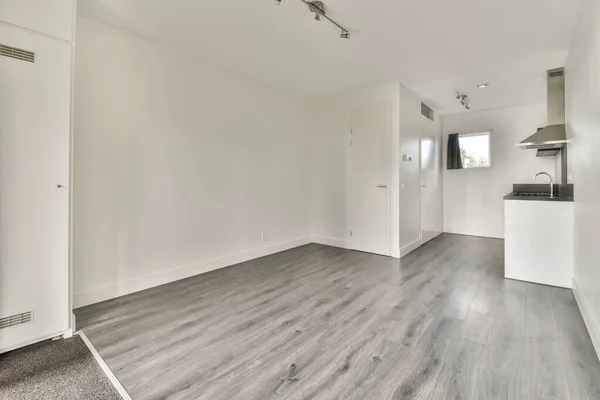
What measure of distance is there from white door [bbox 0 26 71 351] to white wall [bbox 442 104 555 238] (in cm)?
643

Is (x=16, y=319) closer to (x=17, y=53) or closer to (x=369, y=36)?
(x=17, y=53)

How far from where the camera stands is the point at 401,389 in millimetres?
1507

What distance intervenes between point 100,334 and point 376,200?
363 centimetres

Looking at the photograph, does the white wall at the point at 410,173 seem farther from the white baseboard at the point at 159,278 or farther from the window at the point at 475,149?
the white baseboard at the point at 159,278

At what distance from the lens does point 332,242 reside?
16.1 feet

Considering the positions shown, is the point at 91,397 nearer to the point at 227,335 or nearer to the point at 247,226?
the point at 227,335

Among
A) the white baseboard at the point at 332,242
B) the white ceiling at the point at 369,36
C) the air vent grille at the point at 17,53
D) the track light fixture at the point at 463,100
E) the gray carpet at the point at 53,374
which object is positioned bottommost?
the gray carpet at the point at 53,374

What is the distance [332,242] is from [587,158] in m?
3.38

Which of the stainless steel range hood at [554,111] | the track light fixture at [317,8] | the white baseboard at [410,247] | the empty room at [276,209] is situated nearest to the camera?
the empty room at [276,209]

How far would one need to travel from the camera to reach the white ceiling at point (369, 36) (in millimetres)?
2340

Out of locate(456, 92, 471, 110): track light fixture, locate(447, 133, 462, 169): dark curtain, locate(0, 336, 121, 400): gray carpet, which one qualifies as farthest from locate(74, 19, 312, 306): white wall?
locate(447, 133, 462, 169): dark curtain

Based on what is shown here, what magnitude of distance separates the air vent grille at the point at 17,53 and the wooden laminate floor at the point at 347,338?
194cm

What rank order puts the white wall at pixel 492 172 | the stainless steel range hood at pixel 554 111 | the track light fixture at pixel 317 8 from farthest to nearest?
the white wall at pixel 492 172 < the stainless steel range hood at pixel 554 111 < the track light fixture at pixel 317 8

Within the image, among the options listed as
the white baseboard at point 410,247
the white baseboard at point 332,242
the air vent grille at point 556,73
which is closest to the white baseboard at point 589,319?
the white baseboard at point 410,247
